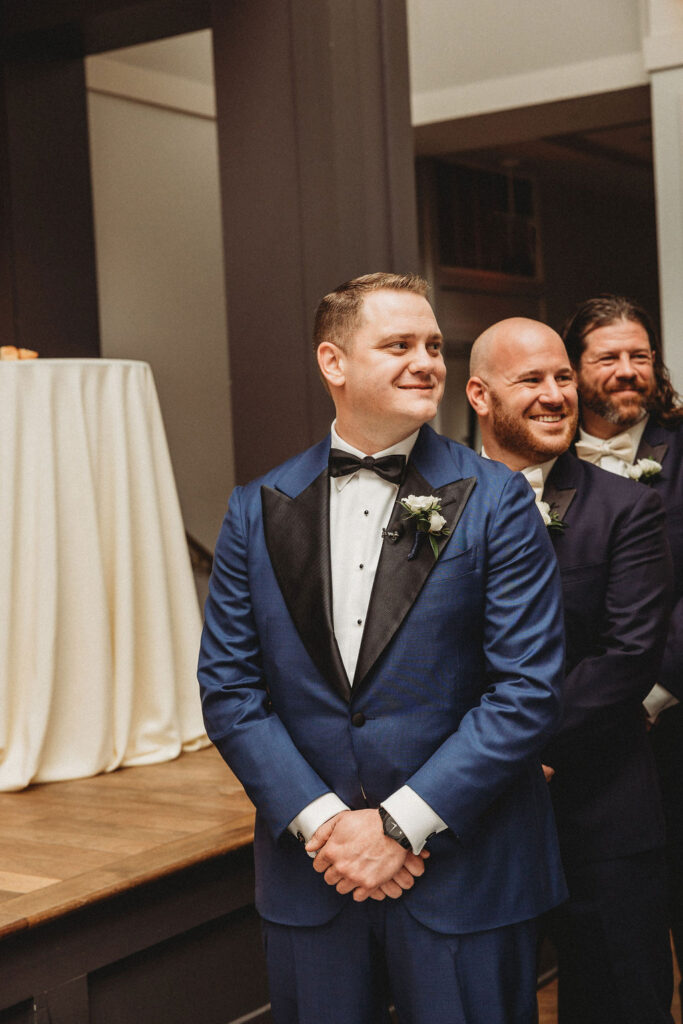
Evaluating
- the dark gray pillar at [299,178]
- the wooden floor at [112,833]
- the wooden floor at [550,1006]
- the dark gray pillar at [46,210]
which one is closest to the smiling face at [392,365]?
the wooden floor at [112,833]

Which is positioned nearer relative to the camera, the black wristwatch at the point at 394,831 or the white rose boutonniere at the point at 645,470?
the black wristwatch at the point at 394,831

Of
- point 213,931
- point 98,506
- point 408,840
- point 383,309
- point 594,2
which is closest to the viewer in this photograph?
point 408,840

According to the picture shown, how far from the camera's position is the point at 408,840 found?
74.0 inches

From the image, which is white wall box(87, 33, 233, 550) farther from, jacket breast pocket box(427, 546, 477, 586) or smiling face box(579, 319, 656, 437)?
jacket breast pocket box(427, 546, 477, 586)

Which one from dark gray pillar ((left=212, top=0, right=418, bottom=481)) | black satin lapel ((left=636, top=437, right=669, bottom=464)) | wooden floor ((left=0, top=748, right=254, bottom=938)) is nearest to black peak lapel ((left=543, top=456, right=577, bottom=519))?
black satin lapel ((left=636, top=437, right=669, bottom=464))

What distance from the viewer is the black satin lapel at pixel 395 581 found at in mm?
1943

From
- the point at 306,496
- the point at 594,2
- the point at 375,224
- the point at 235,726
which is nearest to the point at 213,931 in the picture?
the point at 235,726

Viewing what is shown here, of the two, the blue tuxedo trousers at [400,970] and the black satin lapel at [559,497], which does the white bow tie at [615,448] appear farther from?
the blue tuxedo trousers at [400,970]

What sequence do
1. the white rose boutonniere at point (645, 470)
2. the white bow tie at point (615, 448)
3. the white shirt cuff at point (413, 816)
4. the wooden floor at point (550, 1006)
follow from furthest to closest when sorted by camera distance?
the wooden floor at point (550, 1006), the white bow tie at point (615, 448), the white rose boutonniere at point (645, 470), the white shirt cuff at point (413, 816)

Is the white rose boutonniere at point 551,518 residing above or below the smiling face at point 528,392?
below

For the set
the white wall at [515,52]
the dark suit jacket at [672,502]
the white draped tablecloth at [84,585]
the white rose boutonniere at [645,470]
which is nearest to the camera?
the dark suit jacket at [672,502]

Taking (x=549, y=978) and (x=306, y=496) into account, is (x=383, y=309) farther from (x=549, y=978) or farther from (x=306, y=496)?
(x=549, y=978)

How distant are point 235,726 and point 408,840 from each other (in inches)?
14.0

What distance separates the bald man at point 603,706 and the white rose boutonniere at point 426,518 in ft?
1.59
